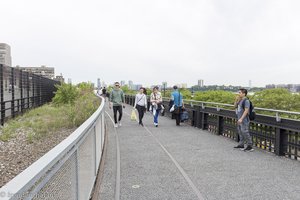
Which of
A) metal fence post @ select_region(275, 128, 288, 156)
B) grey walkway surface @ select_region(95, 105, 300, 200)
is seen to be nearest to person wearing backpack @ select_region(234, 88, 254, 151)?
grey walkway surface @ select_region(95, 105, 300, 200)

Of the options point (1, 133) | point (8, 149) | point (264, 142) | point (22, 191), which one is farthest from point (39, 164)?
point (1, 133)

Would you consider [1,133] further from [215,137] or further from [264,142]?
[264,142]

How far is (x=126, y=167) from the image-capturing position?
6.98 m

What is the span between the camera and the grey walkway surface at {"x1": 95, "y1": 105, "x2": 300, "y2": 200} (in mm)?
5254

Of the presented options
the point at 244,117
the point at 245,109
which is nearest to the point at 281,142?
the point at 244,117

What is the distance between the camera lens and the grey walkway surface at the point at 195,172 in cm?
525

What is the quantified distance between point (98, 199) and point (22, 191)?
11.2 ft

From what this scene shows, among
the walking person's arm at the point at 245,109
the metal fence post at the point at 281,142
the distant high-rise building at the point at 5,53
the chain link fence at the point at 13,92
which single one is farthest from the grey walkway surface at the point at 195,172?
the distant high-rise building at the point at 5,53

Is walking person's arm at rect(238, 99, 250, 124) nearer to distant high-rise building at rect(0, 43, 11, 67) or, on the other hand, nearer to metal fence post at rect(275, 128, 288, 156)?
metal fence post at rect(275, 128, 288, 156)

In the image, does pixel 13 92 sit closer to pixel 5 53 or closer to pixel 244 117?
pixel 244 117

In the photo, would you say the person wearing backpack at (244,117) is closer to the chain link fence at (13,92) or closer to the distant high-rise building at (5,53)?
the chain link fence at (13,92)

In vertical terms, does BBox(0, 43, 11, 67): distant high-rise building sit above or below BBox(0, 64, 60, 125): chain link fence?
above

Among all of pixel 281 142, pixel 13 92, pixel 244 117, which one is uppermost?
pixel 13 92

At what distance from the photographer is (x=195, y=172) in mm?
6586
